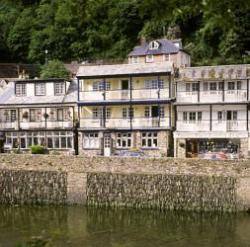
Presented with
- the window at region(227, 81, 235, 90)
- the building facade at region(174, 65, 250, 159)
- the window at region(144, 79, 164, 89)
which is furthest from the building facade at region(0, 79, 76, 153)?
the window at region(227, 81, 235, 90)

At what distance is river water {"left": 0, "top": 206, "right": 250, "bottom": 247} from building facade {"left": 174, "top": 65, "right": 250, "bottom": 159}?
11.4m

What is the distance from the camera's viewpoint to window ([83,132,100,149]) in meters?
43.2

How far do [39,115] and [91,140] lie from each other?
4936 millimetres

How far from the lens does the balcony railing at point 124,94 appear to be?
42094 millimetres

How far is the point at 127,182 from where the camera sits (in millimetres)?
31125

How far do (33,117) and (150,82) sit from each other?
32.6ft

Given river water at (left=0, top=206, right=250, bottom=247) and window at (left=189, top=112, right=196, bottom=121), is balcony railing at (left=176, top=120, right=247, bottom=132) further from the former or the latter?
river water at (left=0, top=206, right=250, bottom=247)

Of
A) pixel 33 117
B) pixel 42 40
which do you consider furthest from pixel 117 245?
pixel 42 40

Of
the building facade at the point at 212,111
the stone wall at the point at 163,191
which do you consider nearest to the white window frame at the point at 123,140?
the building facade at the point at 212,111

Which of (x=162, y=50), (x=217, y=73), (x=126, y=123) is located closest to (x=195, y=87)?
(x=217, y=73)

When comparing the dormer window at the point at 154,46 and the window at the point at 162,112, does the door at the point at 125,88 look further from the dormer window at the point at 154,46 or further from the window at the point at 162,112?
the dormer window at the point at 154,46

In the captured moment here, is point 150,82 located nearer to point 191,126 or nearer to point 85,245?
point 191,126

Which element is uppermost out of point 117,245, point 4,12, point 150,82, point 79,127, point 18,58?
point 4,12

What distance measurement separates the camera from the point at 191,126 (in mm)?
41594
